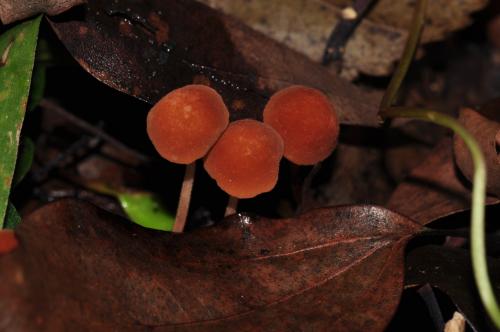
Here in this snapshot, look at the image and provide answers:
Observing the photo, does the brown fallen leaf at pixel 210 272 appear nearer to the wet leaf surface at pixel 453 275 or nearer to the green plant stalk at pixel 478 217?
the wet leaf surface at pixel 453 275

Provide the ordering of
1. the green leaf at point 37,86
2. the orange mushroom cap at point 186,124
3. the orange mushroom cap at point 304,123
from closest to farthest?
1. the orange mushroom cap at point 186,124
2. the orange mushroom cap at point 304,123
3. the green leaf at point 37,86

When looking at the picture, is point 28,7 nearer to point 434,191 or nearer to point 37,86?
point 37,86

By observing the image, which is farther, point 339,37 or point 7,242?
point 339,37

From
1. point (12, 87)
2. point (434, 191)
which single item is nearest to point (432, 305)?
point (434, 191)

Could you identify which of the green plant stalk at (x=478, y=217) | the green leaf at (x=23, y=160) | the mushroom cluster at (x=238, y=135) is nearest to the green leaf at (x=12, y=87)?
the green leaf at (x=23, y=160)

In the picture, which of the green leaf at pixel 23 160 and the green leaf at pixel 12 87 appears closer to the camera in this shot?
the green leaf at pixel 12 87

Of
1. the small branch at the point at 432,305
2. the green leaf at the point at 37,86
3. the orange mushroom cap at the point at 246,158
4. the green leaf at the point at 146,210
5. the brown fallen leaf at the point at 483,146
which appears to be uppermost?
the brown fallen leaf at the point at 483,146

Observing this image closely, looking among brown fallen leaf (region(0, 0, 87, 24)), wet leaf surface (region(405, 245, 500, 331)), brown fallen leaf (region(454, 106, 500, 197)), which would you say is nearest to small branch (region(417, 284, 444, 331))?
wet leaf surface (region(405, 245, 500, 331))

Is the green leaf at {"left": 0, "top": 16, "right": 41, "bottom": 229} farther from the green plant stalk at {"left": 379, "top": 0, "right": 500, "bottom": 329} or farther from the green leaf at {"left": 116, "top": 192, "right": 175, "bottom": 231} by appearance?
the green plant stalk at {"left": 379, "top": 0, "right": 500, "bottom": 329}
